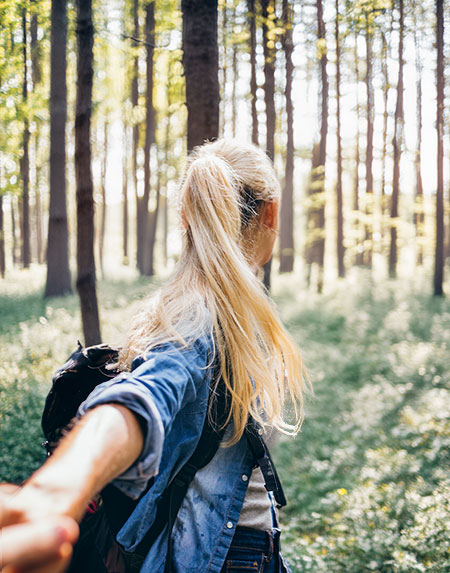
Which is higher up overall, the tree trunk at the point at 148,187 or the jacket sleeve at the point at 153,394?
the tree trunk at the point at 148,187

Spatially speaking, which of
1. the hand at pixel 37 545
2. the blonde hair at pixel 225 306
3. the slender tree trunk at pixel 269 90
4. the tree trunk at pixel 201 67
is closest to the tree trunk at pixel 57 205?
the slender tree trunk at pixel 269 90

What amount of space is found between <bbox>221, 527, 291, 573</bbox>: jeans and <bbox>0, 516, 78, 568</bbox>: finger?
103 cm

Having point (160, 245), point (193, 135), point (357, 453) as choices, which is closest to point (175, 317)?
point (193, 135)

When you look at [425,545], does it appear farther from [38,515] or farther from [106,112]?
[106,112]

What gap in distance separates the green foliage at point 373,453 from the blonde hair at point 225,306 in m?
3.25

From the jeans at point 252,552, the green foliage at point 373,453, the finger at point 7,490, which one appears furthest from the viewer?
the green foliage at point 373,453

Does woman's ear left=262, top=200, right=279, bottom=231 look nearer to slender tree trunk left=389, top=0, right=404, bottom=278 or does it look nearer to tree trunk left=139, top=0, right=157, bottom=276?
tree trunk left=139, top=0, right=157, bottom=276

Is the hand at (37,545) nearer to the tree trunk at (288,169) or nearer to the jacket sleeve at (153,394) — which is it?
the jacket sleeve at (153,394)

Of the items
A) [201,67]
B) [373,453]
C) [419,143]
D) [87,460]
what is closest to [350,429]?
[373,453]

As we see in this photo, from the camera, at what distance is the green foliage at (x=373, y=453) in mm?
4207

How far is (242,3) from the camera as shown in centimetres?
677

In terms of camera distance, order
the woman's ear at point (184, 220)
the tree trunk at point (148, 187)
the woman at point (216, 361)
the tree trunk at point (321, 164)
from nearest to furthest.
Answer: the woman at point (216, 361)
the woman's ear at point (184, 220)
the tree trunk at point (321, 164)
the tree trunk at point (148, 187)

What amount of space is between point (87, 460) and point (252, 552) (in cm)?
102

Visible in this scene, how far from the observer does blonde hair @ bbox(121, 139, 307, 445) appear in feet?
4.70
